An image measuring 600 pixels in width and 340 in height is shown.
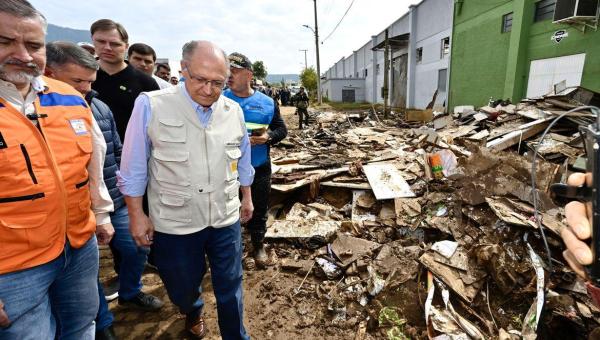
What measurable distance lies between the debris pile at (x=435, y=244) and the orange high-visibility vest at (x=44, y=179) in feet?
6.95

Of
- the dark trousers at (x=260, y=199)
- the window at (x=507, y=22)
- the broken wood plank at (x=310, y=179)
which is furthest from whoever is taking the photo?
the window at (x=507, y=22)

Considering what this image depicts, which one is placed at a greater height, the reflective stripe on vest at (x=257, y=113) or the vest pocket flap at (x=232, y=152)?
the reflective stripe on vest at (x=257, y=113)

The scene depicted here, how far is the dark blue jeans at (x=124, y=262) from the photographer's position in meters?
2.35

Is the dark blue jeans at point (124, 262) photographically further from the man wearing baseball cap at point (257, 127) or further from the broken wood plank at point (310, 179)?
the broken wood plank at point (310, 179)

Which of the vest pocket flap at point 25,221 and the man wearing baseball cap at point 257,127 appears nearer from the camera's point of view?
the vest pocket flap at point 25,221

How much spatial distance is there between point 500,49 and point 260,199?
1427 cm

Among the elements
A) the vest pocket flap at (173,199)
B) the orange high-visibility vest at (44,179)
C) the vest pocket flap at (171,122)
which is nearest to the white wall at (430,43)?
the vest pocket flap at (171,122)

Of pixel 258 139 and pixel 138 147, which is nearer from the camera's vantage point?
pixel 138 147

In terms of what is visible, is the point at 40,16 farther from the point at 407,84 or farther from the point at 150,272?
the point at 407,84

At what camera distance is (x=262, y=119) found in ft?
10.8

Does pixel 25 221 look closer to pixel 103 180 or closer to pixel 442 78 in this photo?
pixel 103 180

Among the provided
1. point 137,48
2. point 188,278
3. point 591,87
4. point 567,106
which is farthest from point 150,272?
point 591,87

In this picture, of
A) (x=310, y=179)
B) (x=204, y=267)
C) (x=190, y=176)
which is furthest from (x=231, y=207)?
(x=310, y=179)

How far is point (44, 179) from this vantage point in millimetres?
1303
